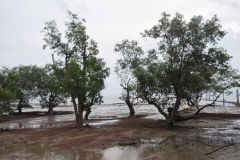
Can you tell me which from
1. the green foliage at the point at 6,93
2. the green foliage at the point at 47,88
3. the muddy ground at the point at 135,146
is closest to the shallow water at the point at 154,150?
the muddy ground at the point at 135,146

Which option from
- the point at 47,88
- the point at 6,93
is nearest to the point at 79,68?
the point at 6,93

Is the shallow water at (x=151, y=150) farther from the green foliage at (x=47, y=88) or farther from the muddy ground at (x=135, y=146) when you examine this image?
the green foliage at (x=47, y=88)

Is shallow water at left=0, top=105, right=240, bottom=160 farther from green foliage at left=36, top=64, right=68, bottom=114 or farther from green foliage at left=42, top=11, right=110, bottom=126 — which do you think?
green foliage at left=36, top=64, right=68, bottom=114

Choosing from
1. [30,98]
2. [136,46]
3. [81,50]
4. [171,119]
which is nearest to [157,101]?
[171,119]

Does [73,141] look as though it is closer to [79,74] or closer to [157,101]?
[79,74]

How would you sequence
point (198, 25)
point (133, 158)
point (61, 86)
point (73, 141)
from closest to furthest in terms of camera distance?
point (133, 158), point (73, 141), point (198, 25), point (61, 86)

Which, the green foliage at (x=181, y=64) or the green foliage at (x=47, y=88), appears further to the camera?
the green foliage at (x=47, y=88)

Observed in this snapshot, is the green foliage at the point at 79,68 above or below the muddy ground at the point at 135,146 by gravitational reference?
above

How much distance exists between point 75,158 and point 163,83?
31.0 feet

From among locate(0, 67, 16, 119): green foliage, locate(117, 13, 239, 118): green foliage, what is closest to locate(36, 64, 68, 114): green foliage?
locate(0, 67, 16, 119): green foliage

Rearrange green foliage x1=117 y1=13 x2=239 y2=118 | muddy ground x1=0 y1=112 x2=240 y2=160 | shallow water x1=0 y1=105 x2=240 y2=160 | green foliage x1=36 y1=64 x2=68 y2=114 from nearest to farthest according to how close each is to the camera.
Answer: shallow water x1=0 y1=105 x2=240 y2=160 < muddy ground x1=0 y1=112 x2=240 y2=160 < green foliage x1=117 y1=13 x2=239 y2=118 < green foliage x1=36 y1=64 x2=68 y2=114

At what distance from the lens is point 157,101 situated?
19281 millimetres

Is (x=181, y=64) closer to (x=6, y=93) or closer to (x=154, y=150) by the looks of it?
(x=154, y=150)

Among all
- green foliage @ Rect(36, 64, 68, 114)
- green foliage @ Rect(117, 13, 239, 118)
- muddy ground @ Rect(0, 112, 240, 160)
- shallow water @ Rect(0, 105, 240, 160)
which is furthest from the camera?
green foliage @ Rect(36, 64, 68, 114)
